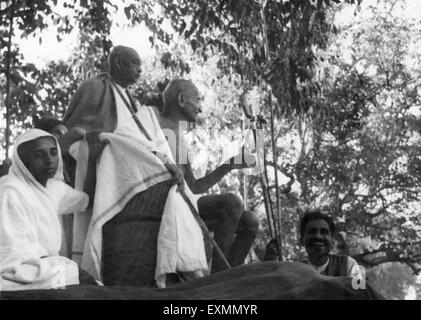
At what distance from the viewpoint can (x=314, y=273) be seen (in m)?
4.15

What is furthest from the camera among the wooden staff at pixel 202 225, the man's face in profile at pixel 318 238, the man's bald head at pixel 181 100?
the man's bald head at pixel 181 100

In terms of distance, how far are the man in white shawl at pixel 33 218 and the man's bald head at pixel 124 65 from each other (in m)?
1.26

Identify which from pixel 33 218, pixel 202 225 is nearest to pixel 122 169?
pixel 202 225

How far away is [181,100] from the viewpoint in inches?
243

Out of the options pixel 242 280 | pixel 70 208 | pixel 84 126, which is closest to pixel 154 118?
pixel 84 126

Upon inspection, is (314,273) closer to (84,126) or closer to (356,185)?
(84,126)

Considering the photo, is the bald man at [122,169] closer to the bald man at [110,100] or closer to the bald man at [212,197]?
the bald man at [110,100]

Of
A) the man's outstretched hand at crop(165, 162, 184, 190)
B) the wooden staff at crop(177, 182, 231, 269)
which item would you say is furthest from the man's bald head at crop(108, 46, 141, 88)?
the wooden staff at crop(177, 182, 231, 269)

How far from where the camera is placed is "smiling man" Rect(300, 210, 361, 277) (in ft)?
16.7

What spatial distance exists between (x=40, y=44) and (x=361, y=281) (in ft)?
22.2

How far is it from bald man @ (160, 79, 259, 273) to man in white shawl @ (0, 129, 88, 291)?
3.50 feet

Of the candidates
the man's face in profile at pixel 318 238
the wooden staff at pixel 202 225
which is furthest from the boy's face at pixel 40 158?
the man's face in profile at pixel 318 238

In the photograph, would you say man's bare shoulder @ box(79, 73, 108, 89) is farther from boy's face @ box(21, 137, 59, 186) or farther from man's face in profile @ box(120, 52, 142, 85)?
boy's face @ box(21, 137, 59, 186)

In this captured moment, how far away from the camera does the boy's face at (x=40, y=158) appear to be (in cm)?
493
